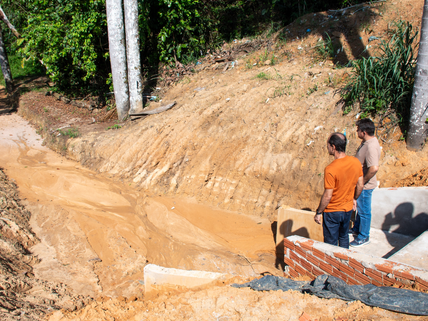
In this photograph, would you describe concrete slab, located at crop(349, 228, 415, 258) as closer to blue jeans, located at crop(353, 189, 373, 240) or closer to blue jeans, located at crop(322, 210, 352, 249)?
blue jeans, located at crop(353, 189, 373, 240)

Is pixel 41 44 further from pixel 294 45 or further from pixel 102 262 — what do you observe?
pixel 102 262

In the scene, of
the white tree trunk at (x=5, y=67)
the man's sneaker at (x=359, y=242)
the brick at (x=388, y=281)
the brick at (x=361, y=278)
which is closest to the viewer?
the brick at (x=388, y=281)

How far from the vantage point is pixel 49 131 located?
31.1 ft

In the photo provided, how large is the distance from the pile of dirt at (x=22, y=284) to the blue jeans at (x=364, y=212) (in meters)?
3.58

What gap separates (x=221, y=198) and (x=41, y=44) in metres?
8.52

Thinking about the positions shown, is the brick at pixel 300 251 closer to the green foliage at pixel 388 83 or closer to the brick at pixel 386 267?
the brick at pixel 386 267

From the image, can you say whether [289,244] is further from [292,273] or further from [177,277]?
[177,277]

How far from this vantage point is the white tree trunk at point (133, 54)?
27.9 ft

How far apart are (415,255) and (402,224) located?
3.83 feet

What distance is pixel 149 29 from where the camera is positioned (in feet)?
34.0

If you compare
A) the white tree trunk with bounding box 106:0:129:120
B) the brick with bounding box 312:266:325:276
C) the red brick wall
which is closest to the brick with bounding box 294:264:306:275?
the red brick wall

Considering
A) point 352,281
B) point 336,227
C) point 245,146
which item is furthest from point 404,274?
point 245,146

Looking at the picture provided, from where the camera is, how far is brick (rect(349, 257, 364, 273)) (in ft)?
9.88

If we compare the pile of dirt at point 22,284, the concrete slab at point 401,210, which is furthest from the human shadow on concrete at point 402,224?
the pile of dirt at point 22,284
